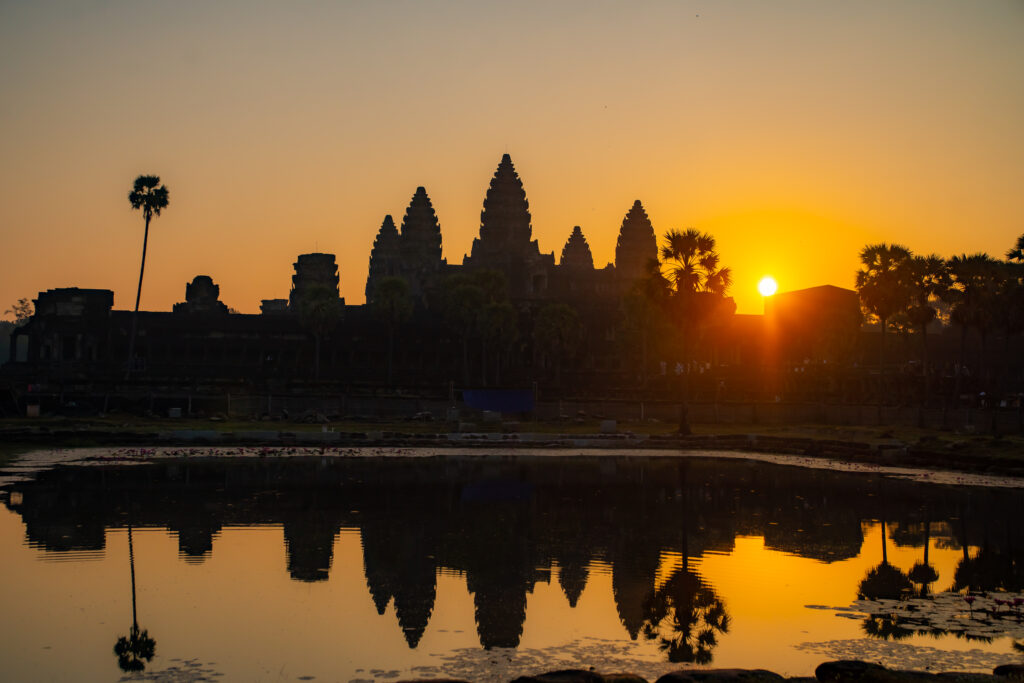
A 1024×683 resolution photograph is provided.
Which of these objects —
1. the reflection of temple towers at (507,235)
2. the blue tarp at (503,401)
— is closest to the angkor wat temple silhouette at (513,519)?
the blue tarp at (503,401)

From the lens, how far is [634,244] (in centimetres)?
14925

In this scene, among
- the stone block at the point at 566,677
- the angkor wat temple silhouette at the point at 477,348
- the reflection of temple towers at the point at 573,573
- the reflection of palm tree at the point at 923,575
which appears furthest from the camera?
the angkor wat temple silhouette at the point at 477,348

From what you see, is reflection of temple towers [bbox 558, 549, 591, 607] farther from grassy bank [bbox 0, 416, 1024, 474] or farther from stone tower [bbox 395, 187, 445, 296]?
stone tower [bbox 395, 187, 445, 296]

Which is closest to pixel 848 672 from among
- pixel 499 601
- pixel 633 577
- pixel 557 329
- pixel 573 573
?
pixel 499 601

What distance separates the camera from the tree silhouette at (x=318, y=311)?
9681 cm

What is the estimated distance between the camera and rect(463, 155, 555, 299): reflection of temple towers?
5113 inches

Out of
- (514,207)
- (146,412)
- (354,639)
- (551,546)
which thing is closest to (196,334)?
(146,412)

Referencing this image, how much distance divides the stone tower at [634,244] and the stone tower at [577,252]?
1171 cm

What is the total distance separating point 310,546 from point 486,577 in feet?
16.0

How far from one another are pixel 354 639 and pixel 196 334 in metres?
90.3

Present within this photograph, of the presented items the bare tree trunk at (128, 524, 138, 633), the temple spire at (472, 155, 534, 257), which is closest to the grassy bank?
the bare tree trunk at (128, 524, 138, 633)

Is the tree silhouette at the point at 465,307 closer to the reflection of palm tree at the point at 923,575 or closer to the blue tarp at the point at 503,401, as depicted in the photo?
the blue tarp at the point at 503,401

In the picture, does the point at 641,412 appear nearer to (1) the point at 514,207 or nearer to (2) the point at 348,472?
(2) the point at 348,472

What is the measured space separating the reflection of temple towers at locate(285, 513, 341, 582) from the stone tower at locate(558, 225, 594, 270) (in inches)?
5354
